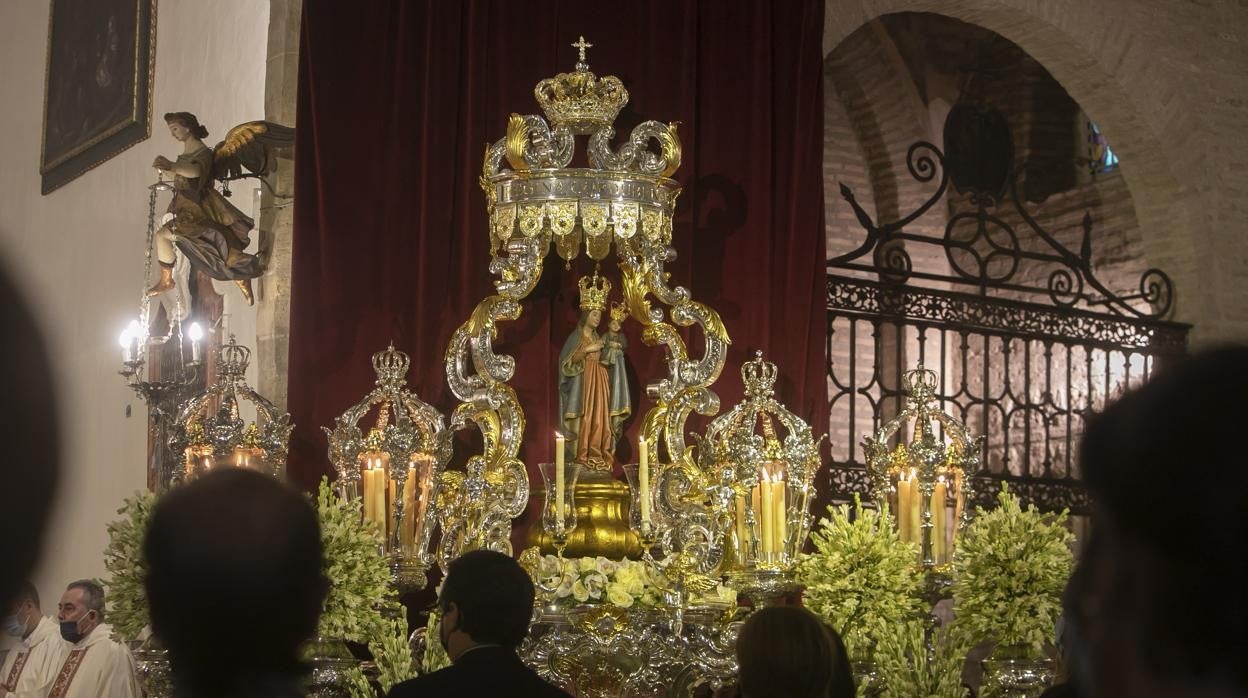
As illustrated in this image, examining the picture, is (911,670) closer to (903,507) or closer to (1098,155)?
(903,507)

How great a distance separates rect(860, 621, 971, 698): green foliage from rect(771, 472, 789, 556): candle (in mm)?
585

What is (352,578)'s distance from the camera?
22.3 ft

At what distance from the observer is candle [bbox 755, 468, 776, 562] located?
7.52 meters

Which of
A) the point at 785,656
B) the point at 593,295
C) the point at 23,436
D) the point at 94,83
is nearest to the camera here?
the point at 23,436

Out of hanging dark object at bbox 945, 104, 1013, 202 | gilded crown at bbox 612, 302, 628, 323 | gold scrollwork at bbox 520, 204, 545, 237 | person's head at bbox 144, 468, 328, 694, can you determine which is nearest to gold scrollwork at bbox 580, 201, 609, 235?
gold scrollwork at bbox 520, 204, 545, 237

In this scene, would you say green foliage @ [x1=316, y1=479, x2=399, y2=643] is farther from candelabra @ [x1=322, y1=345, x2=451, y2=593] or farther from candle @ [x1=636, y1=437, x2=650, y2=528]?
candle @ [x1=636, y1=437, x2=650, y2=528]

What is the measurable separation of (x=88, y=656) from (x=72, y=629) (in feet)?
0.50

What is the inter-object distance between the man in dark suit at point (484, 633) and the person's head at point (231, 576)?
2.16 metres

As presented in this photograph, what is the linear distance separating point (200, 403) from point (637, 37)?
3.16 metres

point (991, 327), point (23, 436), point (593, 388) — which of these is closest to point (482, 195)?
point (593, 388)

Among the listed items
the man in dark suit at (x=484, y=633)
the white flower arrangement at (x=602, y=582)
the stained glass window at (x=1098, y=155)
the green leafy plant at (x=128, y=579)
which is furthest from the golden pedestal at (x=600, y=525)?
the stained glass window at (x=1098, y=155)

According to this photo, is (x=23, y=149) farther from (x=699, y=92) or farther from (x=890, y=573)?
(x=890, y=573)

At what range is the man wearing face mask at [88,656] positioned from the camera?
8.62 metres

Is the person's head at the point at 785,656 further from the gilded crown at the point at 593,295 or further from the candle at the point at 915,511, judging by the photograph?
the gilded crown at the point at 593,295
